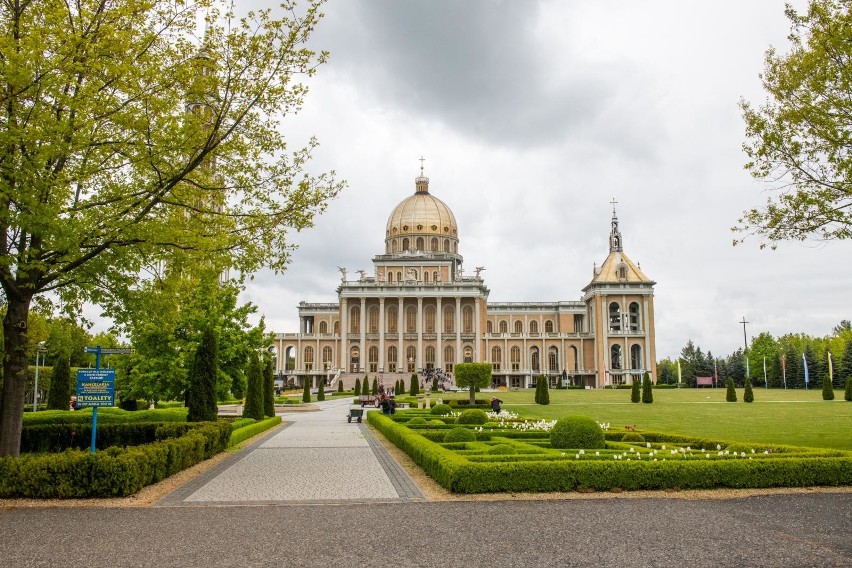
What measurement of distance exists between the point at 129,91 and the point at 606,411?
93.8ft

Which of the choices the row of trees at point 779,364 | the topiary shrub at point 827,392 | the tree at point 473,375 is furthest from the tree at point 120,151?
the row of trees at point 779,364

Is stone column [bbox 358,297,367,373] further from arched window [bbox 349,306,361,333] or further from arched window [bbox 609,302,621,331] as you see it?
arched window [bbox 609,302,621,331]

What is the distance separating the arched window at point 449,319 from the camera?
91000mm

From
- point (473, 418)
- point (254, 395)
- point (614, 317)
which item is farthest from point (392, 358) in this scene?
point (473, 418)

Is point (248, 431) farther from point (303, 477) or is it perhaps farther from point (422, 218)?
point (422, 218)

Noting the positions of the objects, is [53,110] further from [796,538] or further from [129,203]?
[796,538]

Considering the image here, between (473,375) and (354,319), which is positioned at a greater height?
(354,319)

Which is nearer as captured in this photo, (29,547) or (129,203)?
(29,547)

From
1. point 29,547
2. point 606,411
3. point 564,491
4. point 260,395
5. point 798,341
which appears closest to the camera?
point 29,547

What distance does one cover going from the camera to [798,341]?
106 meters

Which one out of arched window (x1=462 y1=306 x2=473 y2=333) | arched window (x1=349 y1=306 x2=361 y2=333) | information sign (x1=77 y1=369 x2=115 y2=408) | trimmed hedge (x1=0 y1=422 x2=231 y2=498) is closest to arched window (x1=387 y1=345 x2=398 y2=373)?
arched window (x1=349 y1=306 x2=361 y2=333)

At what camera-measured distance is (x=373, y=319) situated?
91.1 meters

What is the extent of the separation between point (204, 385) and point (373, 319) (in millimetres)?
71038

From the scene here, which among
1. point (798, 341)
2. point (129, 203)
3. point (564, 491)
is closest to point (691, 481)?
point (564, 491)
